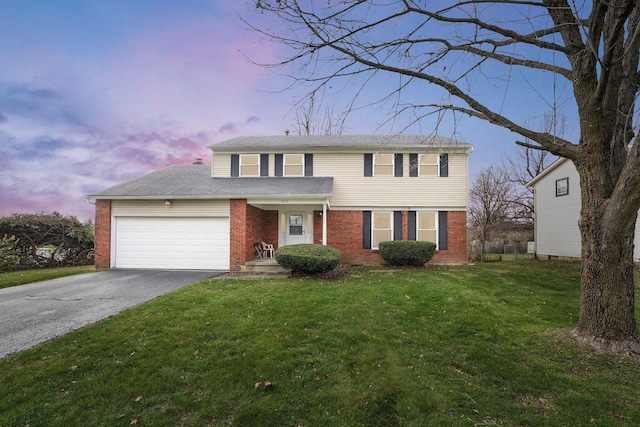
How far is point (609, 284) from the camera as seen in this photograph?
4.26 meters

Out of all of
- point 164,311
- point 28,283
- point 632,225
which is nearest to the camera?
point 632,225

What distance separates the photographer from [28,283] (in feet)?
31.3

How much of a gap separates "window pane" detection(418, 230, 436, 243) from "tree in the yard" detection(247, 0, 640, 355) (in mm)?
8373

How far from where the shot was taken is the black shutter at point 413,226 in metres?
13.1

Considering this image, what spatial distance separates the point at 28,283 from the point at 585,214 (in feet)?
48.8

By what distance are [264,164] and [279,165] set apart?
0.72 metres

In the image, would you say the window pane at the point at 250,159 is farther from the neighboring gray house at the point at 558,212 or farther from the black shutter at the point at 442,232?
the neighboring gray house at the point at 558,212

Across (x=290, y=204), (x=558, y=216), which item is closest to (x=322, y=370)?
(x=290, y=204)

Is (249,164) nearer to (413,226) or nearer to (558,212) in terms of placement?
(413,226)

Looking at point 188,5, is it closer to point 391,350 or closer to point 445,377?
point 391,350

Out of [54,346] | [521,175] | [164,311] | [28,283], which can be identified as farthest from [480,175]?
[28,283]

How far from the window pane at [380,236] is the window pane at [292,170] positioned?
452 centimetres

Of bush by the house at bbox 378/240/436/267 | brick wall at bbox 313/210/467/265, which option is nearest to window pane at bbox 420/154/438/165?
brick wall at bbox 313/210/467/265

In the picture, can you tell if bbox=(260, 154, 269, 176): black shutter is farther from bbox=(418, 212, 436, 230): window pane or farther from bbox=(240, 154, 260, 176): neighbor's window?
bbox=(418, 212, 436, 230): window pane
